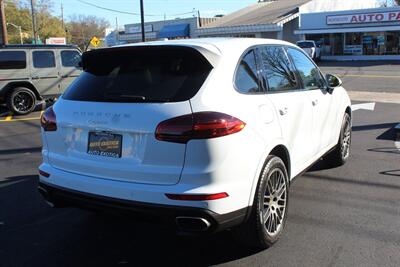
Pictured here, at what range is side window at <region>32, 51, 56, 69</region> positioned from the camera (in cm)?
1350

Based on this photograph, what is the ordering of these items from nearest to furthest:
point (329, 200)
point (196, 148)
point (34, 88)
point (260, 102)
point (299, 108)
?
point (196, 148) → point (260, 102) → point (299, 108) → point (329, 200) → point (34, 88)

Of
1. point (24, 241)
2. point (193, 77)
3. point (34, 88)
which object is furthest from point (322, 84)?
point (34, 88)

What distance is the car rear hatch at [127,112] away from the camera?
11.1 feet

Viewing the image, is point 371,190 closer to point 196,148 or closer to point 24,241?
point 196,148

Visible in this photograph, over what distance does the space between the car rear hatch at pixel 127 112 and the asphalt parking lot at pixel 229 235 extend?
81 centimetres

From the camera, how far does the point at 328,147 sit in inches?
229

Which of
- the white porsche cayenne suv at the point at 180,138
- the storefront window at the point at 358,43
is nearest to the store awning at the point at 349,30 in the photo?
the storefront window at the point at 358,43

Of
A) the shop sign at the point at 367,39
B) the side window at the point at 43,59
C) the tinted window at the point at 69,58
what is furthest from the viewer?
the shop sign at the point at 367,39

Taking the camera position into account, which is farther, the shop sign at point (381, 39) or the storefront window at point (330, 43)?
the storefront window at point (330, 43)

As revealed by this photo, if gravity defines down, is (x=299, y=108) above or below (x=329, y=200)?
above

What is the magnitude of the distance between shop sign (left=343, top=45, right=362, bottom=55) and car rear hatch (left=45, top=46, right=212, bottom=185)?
134 ft

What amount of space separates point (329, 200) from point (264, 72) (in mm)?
1824

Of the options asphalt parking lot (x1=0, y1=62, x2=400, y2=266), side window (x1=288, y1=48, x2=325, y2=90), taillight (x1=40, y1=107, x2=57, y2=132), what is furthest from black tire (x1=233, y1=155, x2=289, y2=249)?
taillight (x1=40, y1=107, x2=57, y2=132)

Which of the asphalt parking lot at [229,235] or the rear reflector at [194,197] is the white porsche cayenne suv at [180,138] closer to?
the rear reflector at [194,197]
